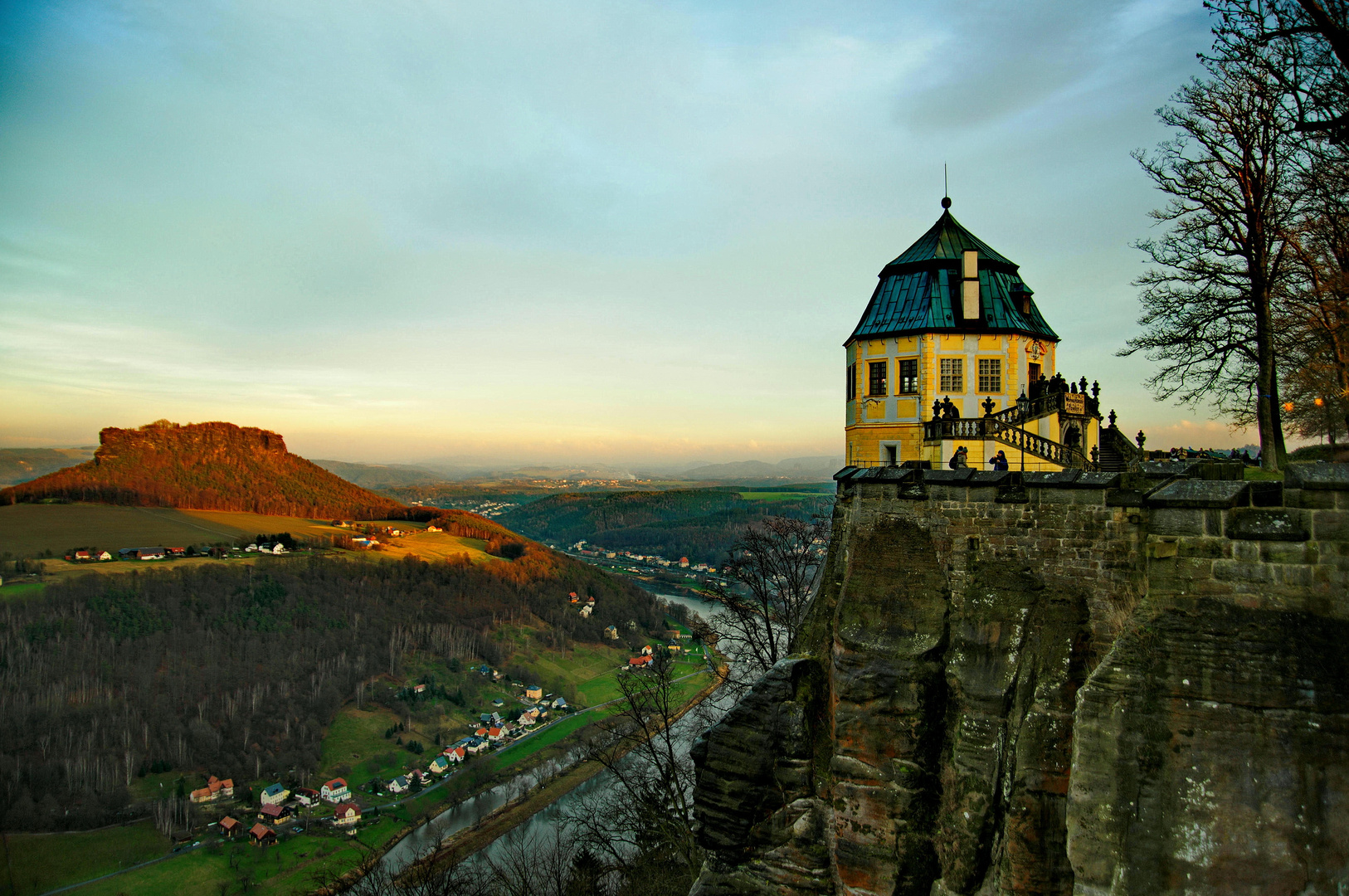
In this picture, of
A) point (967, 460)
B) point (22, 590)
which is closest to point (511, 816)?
point (967, 460)

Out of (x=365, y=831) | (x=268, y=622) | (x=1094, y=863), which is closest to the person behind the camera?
(x=1094, y=863)

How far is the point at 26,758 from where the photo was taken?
157 feet

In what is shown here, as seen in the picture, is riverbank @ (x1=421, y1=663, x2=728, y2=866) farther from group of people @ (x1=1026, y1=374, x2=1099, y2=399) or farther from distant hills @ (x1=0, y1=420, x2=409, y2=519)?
distant hills @ (x1=0, y1=420, x2=409, y2=519)

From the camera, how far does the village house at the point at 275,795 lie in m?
47.3

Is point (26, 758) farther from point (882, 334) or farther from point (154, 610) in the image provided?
point (882, 334)

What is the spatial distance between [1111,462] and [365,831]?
48.7 m

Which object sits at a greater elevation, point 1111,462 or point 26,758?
point 1111,462

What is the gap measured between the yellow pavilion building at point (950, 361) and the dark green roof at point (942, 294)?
4 cm

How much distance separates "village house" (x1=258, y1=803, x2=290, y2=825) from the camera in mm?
45406

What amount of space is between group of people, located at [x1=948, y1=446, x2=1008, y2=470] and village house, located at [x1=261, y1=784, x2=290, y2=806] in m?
52.9

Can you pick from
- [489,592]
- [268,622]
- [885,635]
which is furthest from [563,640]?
[885,635]

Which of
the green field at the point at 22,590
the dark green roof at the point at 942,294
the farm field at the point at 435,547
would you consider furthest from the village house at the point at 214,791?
the dark green roof at the point at 942,294

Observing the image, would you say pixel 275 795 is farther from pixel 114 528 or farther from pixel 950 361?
pixel 114 528

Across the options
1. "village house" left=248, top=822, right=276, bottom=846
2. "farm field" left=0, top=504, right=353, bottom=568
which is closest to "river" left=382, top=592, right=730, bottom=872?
"village house" left=248, top=822, right=276, bottom=846
